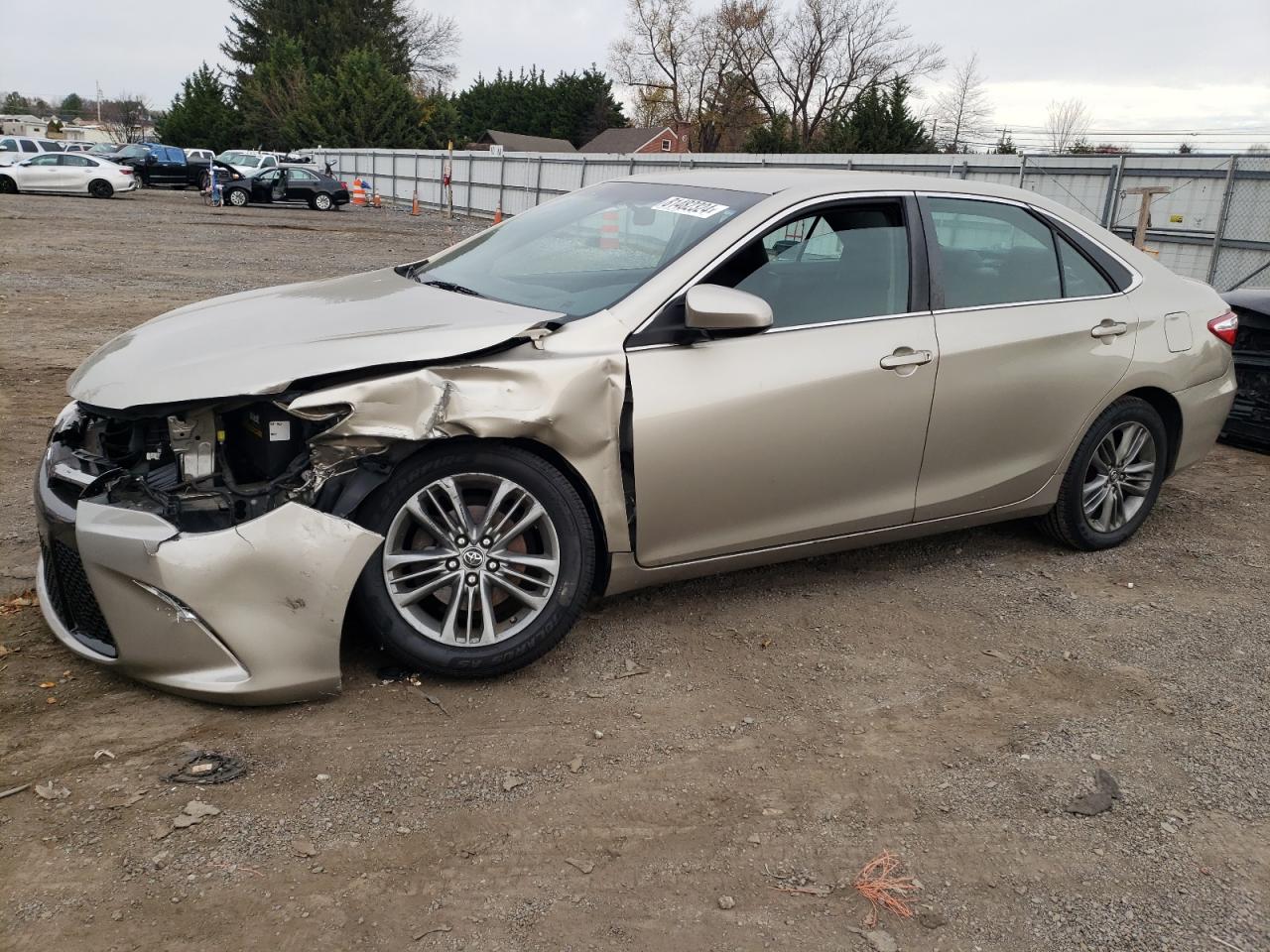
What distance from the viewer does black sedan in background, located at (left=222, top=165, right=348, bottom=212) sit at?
33.1 metres

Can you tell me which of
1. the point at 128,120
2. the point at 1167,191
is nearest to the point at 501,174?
the point at 1167,191

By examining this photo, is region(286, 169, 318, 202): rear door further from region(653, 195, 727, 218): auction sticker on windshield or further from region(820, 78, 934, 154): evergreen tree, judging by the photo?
region(653, 195, 727, 218): auction sticker on windshield

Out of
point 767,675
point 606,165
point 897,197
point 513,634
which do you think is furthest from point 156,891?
point 606,165

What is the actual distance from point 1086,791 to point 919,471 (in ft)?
4.77

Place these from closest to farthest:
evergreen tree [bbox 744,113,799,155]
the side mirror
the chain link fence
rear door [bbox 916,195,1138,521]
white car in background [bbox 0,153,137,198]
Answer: the side mirror
rear door [bbox 916,195,1138,521]
the chain link fence
white car in background [bbox 0,153,137,198]
evergreen tree [bbox 744,113,799,155]

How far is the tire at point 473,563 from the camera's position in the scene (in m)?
3.24

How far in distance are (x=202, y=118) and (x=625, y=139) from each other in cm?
2674

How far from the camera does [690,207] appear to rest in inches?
161

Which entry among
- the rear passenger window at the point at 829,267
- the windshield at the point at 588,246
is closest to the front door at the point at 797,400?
the rear passenger window at the point at 829,267

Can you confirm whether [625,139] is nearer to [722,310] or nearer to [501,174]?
[501,174]

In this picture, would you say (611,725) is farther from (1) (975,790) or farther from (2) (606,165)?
(2) (606,165)

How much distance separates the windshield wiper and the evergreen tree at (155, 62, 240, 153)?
67.8 m

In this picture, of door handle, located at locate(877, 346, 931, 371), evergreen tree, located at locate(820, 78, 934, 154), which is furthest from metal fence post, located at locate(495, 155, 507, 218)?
door handle, located at locate(877, 346, 931, 371)

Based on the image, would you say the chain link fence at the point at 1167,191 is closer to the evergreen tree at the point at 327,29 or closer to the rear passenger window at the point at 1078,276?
the rear passenger window at the point at 1078,276
